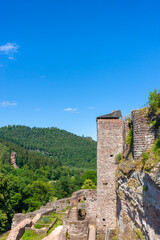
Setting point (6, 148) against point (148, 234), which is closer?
point (148, 234)

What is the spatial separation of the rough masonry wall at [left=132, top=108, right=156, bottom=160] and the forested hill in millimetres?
95715

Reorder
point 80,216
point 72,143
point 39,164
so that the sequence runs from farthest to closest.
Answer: point 72,143 < point 39,164 < point 80,216

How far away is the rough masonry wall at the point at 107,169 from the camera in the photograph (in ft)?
55.1

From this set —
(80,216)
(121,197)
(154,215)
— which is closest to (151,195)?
(154,215)

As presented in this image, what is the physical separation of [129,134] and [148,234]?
6936 mm

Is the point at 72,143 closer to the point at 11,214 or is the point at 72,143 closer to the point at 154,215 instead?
the point at 11,214

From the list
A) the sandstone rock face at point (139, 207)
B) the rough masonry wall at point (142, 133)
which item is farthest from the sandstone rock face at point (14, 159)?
the rough masonry wall at point (142, 133)

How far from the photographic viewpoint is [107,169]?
17188 mm

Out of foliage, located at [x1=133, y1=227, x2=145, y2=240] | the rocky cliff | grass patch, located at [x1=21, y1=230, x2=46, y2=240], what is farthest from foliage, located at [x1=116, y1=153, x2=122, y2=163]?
grass patch, located at [x1=21, y1=230, x2=46, y2=240]

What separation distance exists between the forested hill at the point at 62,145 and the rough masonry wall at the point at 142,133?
314 feet

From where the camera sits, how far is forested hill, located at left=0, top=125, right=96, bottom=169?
126 m

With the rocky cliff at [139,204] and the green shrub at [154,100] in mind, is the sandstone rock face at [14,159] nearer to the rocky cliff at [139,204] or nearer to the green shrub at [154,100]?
the rocky cliff at [139,204]

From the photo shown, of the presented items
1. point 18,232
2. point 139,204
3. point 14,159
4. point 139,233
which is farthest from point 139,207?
point 14,159

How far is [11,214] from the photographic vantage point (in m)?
32.2
